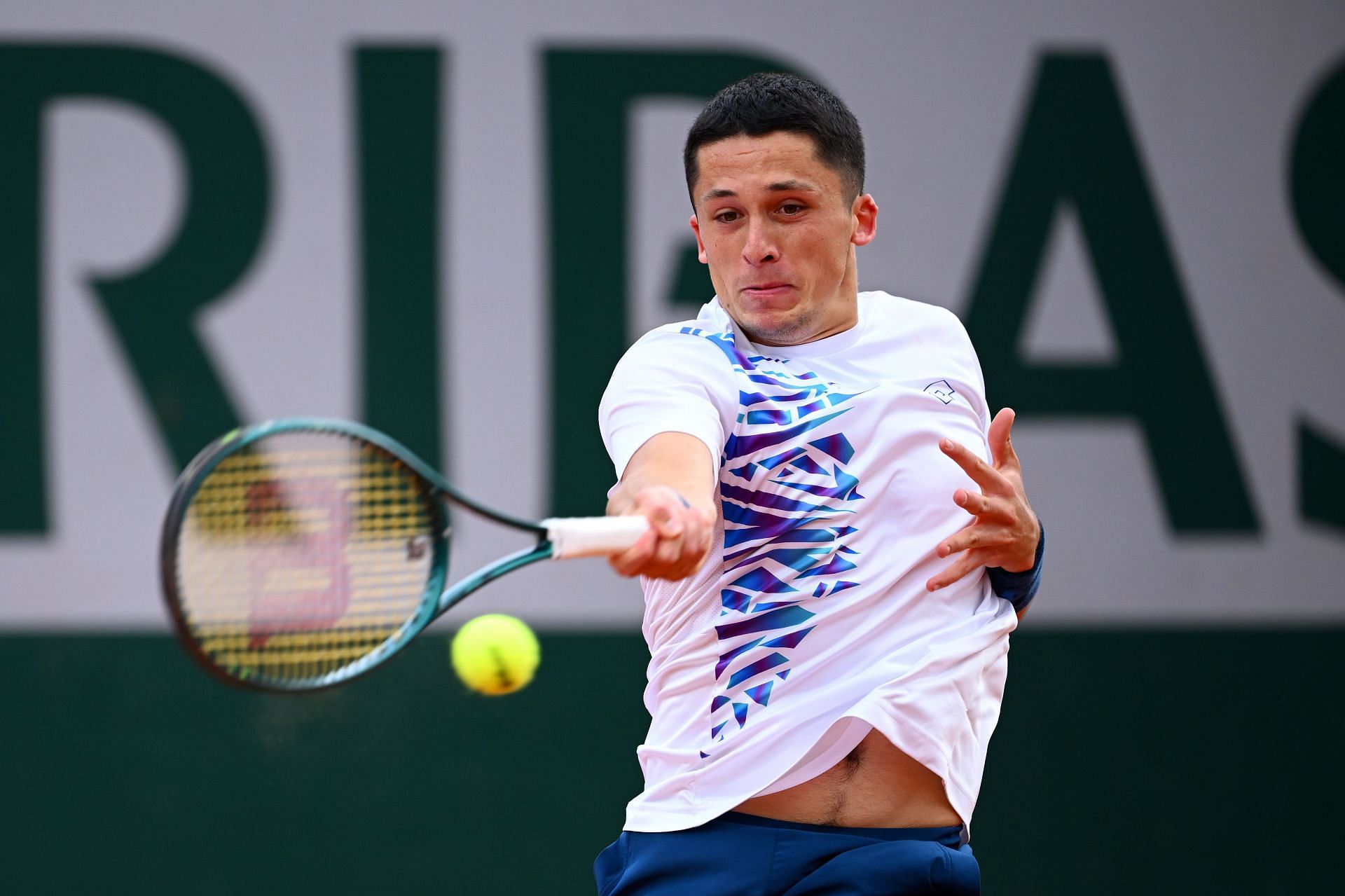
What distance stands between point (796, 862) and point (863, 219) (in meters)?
1.03

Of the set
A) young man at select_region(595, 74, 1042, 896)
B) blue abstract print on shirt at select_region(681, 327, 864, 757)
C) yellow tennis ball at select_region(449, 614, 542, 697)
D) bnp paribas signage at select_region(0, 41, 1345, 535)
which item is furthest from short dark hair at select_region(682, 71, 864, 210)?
bnp paribas signage at select_region(0, 41, 1345, 535)

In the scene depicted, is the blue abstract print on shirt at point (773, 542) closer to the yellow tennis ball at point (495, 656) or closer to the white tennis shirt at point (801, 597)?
the white tennis shirt at point (801, 597)

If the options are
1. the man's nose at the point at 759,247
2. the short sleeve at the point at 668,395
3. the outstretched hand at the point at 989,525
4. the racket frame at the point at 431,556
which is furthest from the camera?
the man's nose at the point at 759,247

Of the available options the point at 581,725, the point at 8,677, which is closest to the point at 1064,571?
the point at 581,725

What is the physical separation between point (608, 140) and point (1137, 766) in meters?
2.58

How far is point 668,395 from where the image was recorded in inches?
82.4

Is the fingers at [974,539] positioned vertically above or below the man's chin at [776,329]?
below

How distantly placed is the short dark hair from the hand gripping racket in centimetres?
68

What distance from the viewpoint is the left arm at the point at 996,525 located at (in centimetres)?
216

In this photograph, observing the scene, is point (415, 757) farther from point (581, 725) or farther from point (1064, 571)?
point (1064, 571)

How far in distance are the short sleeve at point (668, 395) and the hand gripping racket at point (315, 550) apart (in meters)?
0.20

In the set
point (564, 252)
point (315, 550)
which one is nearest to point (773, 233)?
point (315, 550)

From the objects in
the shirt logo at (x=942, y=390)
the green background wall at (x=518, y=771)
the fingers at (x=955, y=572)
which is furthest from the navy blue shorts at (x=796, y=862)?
the green background wall at (x=518, y=771)

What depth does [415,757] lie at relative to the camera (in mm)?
4684
